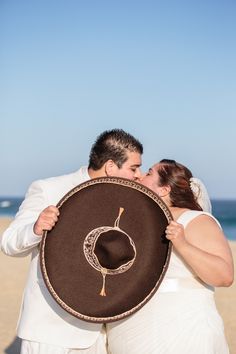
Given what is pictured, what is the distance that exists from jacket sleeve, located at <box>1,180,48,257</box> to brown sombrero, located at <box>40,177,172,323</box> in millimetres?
101

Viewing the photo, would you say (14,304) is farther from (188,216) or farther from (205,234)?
(205,234)

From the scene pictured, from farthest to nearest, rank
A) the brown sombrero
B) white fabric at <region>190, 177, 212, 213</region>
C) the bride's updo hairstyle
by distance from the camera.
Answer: white fabric at <region>190, 177, 212, 213</region>, the bride's updo hairstyle, the brown sombrero

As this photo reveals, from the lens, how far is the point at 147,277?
3627mm

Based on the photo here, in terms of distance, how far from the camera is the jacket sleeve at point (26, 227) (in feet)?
11.9

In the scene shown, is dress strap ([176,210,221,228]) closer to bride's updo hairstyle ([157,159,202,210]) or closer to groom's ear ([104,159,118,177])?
bride's updo hairstyle ([157,159,202,210])

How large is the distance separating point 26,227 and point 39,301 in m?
0.48

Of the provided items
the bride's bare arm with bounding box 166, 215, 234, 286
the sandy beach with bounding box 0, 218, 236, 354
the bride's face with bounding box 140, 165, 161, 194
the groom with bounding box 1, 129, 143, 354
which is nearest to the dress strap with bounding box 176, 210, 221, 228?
the bride's bare arm with bounding box 166, 215, 234, 286

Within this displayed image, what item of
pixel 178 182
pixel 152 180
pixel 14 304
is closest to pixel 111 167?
pixel 152 180

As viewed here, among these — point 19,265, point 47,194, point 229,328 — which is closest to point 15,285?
point 19,265

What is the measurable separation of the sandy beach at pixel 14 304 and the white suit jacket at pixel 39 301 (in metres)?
3.37

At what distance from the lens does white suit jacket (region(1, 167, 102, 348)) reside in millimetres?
3738

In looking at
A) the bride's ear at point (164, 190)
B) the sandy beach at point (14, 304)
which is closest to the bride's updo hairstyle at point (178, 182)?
the bride's ear at point (164, 190)

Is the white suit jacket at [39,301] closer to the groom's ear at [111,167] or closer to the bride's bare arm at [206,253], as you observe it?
the groom's ear at [111,167]

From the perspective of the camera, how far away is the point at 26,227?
3658mm
